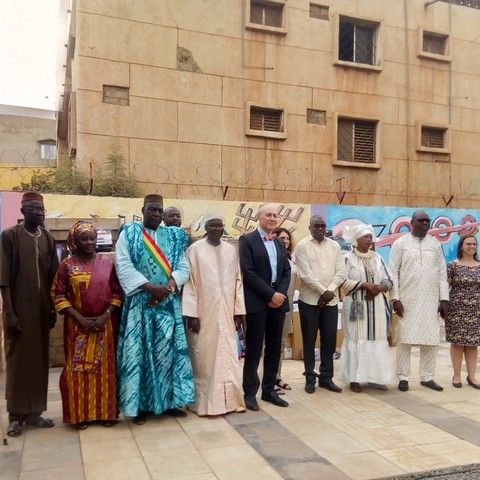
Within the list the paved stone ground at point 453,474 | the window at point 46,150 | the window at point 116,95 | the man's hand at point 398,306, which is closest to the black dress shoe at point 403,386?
the man's hand at point 398,306

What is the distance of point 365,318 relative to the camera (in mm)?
5316

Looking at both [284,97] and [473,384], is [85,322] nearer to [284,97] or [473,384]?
[473,384]

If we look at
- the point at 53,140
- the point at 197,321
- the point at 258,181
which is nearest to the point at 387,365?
the point at 197,321

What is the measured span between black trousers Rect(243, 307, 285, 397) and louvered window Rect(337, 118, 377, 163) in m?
8.33

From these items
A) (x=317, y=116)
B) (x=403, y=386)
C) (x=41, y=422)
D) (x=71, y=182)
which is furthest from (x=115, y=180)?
(x=403, y=386)

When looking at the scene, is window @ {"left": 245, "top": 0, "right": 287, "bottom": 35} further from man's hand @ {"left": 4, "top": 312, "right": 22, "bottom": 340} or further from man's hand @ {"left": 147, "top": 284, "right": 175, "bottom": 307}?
man's hand @ {"left": 4, "top": 312, "right": 22, "bottom": 340}

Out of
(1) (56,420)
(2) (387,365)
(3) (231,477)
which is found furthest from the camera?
(2) (387,365)

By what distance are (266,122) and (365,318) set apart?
24.2 feet

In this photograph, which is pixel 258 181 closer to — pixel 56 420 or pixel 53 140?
pixel 56 420

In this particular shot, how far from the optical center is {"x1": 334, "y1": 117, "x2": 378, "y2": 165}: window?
1255cm

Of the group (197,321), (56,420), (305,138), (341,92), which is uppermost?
(341,92)

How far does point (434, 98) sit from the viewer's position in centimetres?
1319

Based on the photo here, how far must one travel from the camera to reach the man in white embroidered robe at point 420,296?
5.48 m

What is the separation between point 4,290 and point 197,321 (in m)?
1.56
